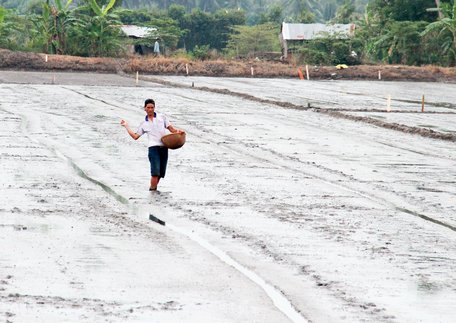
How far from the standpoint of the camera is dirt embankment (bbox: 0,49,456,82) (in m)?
69.6

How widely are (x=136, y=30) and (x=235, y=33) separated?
15.9 m

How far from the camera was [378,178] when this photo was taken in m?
20.8

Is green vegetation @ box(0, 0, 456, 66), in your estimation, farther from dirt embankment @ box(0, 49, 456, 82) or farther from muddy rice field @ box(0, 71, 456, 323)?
muddy rice field @ box(0, 71, 456, 323)

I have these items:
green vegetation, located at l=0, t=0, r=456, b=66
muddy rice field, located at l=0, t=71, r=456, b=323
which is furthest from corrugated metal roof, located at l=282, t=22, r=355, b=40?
muddy rice field, located at l=0, t=71, r=456, b=323

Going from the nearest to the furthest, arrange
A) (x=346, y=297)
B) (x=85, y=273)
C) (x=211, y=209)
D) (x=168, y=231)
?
(x=346, y=297) → (x=85, y=273) → (x=168, y=231) → (x=211, y=209)

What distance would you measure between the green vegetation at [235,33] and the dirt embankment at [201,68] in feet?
9.71

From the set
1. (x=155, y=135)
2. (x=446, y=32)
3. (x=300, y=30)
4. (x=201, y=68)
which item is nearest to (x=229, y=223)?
(x=155, y=135)

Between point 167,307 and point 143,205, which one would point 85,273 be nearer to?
point 167,307

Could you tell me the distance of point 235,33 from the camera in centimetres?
11312

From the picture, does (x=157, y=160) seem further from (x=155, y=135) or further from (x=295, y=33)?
(x=295, y=33)

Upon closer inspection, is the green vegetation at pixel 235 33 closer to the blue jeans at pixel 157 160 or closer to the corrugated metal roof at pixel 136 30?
the corrugated metal roof at pixel 136 30

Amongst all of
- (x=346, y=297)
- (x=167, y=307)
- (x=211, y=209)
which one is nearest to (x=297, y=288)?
(x=346, y=297)

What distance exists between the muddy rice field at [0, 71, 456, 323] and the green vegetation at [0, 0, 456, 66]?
42.3 meters

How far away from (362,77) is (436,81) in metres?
4.92
